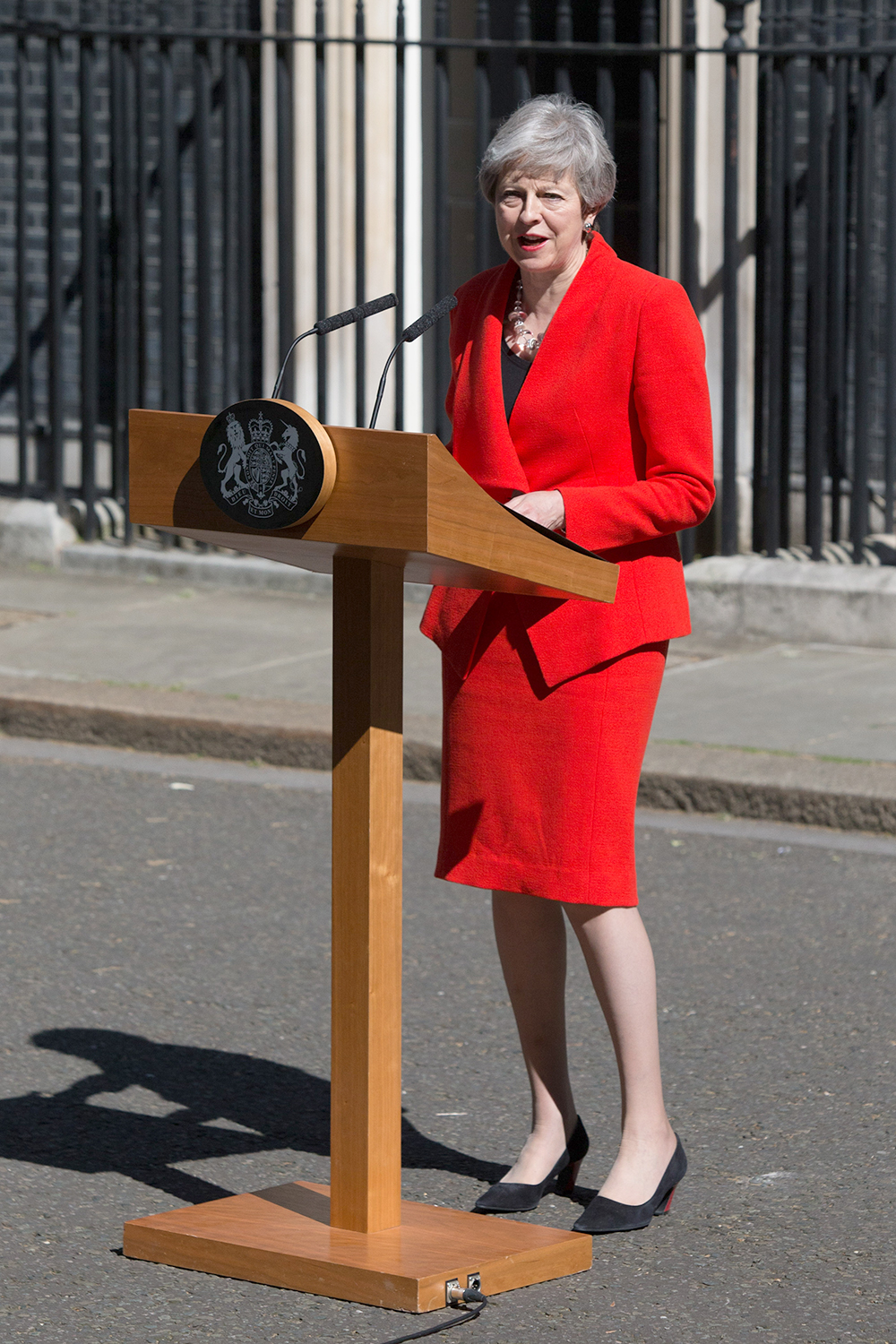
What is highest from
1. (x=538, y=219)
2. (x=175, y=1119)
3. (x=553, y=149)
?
(x=553, y=149)

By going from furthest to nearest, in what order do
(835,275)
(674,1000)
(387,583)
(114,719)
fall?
(835,275)
(114,719)
(674,1000)
(387,583)

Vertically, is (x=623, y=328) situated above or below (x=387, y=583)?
above

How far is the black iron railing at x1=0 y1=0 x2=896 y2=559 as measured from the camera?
8.70 meters

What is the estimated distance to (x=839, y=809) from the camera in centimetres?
632

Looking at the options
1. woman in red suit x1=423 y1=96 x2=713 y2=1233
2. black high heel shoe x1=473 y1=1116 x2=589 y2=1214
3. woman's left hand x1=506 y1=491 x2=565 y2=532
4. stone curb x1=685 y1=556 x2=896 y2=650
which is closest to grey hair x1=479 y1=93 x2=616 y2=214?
woman in red suit x1=423 y1=96 x2=713 y2=1233

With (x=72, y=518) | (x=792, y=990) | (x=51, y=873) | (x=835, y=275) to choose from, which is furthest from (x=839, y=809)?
(x=72, y=518)

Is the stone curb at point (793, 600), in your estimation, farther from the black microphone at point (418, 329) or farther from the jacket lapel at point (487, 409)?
the black microphone at point (418, 329)

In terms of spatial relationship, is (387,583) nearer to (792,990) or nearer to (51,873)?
(792,990)

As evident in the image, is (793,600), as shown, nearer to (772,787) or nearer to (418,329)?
(772,787)

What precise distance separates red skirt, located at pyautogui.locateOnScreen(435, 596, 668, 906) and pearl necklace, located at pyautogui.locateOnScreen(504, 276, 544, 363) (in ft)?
1.39

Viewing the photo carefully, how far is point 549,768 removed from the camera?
3498mm

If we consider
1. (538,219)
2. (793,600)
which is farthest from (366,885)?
(793,600)

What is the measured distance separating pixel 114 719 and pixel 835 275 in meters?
3.58

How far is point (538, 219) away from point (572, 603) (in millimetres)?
639
